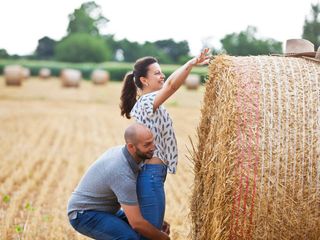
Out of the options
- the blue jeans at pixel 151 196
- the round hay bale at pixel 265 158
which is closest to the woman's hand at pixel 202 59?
the round hay bale at pixel 265 158

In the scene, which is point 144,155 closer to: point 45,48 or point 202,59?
point 202,59

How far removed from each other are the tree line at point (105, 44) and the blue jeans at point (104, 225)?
42.6 meters

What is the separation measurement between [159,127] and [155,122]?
0.05m

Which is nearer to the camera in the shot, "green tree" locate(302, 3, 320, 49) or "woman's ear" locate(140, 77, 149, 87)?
"woman's ear" locate(140, 77, 149, 87)

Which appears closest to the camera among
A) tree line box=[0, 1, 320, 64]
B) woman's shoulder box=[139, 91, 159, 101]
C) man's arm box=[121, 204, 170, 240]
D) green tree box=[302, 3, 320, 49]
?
man's arm box=[121, 204, 170, 240]

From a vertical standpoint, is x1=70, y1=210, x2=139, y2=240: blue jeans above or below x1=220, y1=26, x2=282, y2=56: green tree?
above

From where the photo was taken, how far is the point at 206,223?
202 inches

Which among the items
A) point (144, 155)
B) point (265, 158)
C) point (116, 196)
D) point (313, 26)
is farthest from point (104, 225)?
point (313, 26)

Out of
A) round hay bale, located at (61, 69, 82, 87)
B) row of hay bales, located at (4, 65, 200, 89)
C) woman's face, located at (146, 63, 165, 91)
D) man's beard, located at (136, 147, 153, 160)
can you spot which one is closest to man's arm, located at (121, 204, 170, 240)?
man's beard, located at (136, 147, 153, 160)

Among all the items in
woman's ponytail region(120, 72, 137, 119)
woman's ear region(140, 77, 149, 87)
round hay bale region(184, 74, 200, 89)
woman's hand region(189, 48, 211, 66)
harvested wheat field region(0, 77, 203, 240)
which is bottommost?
round hay bale region(184, 74, 200, 89)

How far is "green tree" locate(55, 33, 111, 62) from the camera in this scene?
86188 mm

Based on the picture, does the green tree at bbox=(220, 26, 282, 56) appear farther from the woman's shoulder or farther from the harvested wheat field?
the woman's shoulder

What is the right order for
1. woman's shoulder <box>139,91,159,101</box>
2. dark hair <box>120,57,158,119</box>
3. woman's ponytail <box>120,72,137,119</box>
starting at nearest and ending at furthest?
woman's shoulder <box>139,91,159,101</box> → dark hair <box>120,57,158,119</box> → woman's ponytail <box>120,72,137,119</box>

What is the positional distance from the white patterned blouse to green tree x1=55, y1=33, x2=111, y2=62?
81212 mm
